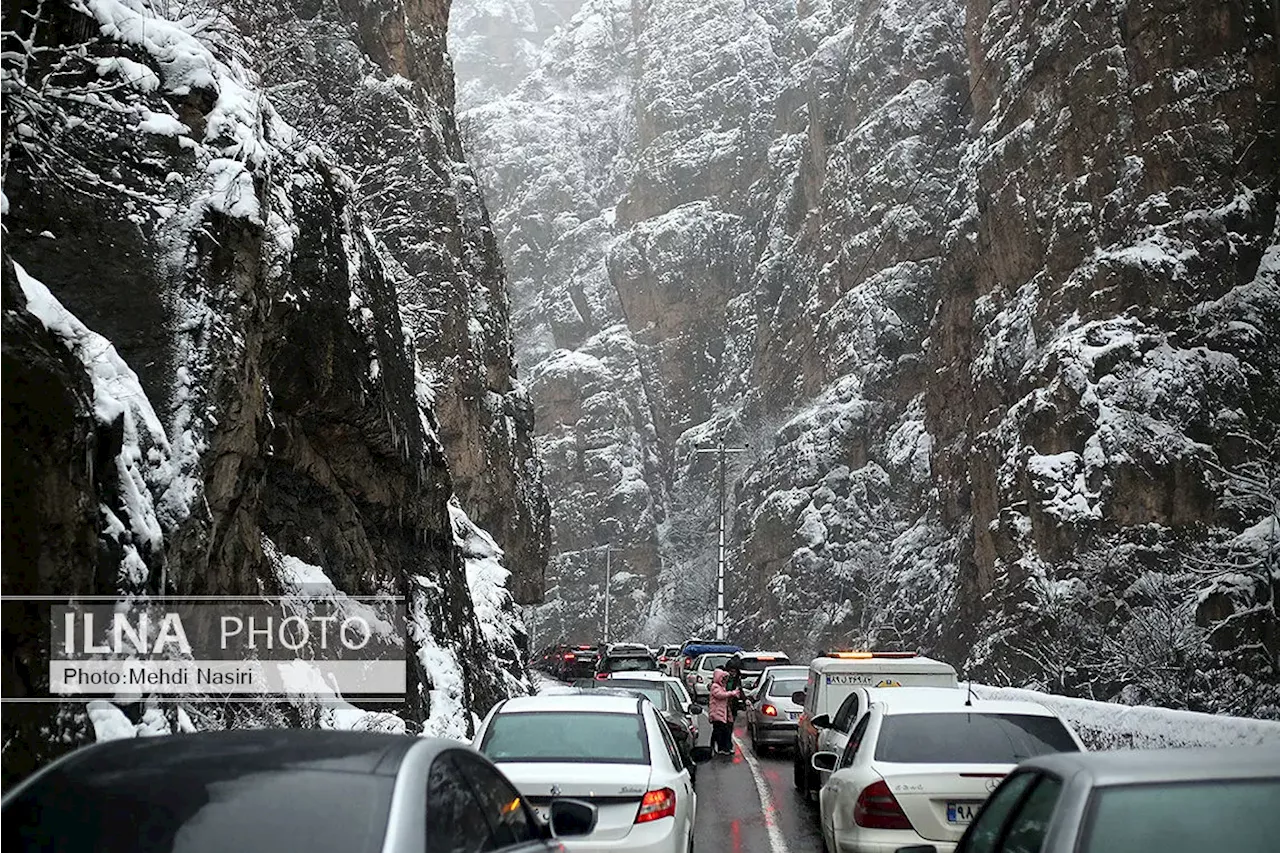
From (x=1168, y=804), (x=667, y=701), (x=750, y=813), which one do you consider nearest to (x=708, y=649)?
(x=667, y=701)

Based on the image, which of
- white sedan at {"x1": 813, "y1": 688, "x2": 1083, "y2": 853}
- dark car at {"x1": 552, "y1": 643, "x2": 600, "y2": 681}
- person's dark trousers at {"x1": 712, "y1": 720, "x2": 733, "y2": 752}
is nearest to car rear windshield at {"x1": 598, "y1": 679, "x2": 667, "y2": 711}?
person's dark trousers at {"x1": 712, "y1": 720, "x2": 733, "y2": 752}

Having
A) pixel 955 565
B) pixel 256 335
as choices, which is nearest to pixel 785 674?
Result: pixel 256 335

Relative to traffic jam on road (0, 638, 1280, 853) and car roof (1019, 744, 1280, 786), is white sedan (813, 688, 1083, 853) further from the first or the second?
car roof (1019, 744, 1280, 786)

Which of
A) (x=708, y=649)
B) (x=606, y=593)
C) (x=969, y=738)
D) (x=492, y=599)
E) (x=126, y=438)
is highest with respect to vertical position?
(x=606, y=593)

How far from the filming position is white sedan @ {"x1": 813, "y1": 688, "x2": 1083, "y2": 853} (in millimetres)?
9000

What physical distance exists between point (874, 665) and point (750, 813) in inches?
103

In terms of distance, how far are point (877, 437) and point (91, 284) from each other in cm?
6335

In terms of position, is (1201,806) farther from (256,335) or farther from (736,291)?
(736,291)

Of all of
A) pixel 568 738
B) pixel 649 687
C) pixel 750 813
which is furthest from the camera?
pixel 649 687

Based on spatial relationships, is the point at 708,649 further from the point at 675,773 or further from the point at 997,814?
the point at 997,814

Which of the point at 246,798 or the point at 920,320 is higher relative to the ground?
the point at 920,320

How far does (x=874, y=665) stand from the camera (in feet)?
57.0

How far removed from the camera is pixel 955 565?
55.8 metres

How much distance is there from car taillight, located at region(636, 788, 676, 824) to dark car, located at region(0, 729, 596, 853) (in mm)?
4063
